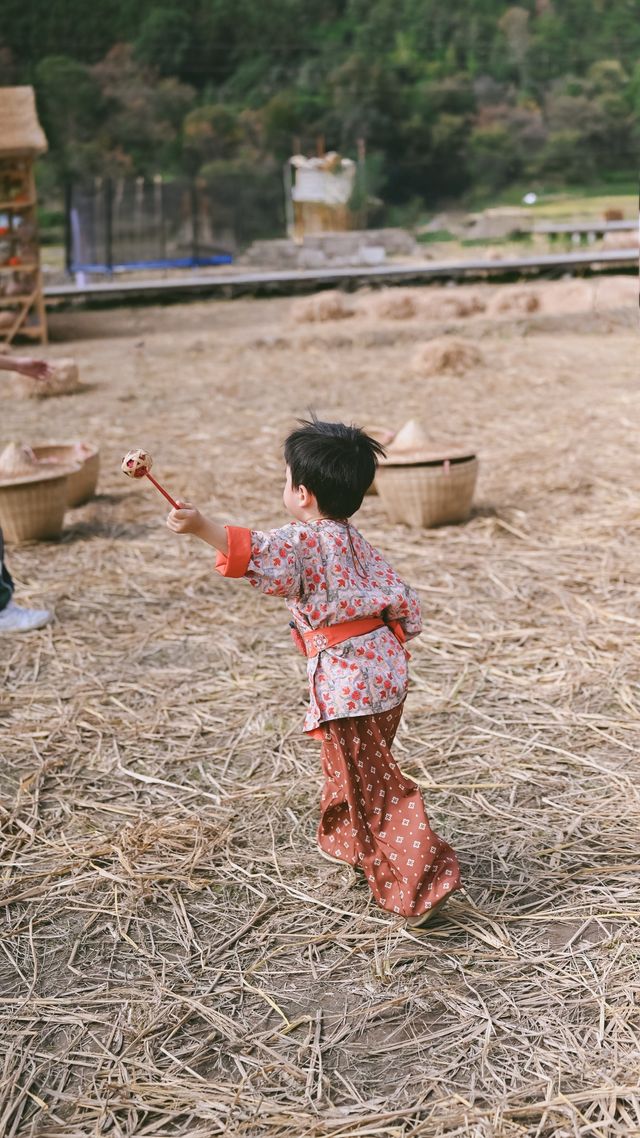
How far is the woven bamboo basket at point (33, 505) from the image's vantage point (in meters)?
5.23

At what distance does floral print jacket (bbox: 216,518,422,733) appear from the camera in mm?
2328

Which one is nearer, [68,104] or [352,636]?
[352,636]

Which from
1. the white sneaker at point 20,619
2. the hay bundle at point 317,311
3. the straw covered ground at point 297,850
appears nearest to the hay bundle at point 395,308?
the hay bundle at point 317,311

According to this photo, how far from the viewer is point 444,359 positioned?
35.2ft

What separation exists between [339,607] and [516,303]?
1352cm

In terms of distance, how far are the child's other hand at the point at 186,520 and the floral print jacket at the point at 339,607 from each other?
18cm

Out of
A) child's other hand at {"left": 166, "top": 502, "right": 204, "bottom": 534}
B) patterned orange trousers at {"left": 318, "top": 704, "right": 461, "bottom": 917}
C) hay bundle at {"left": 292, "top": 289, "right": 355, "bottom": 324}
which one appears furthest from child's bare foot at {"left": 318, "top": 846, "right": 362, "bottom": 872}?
hay bundle at {"left": 292, "top": 289, "right": 355, "bottom": 324}

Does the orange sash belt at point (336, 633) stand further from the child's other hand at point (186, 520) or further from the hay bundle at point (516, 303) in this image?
the hay bundle at point (516, 303)

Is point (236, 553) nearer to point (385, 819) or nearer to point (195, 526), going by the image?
point (195, 526)

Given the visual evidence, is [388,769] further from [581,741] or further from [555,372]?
[555,372]

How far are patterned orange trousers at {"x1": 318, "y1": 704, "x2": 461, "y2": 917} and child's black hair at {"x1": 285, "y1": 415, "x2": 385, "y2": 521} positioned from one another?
1.59 feet

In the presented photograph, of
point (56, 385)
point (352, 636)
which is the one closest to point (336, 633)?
point (352, 636)

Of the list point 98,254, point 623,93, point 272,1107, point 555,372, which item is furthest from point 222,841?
point 623,93

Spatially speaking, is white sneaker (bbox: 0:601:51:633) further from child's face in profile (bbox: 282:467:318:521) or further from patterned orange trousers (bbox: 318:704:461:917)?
child's face in profile (bbox: 282:467:318:521)
